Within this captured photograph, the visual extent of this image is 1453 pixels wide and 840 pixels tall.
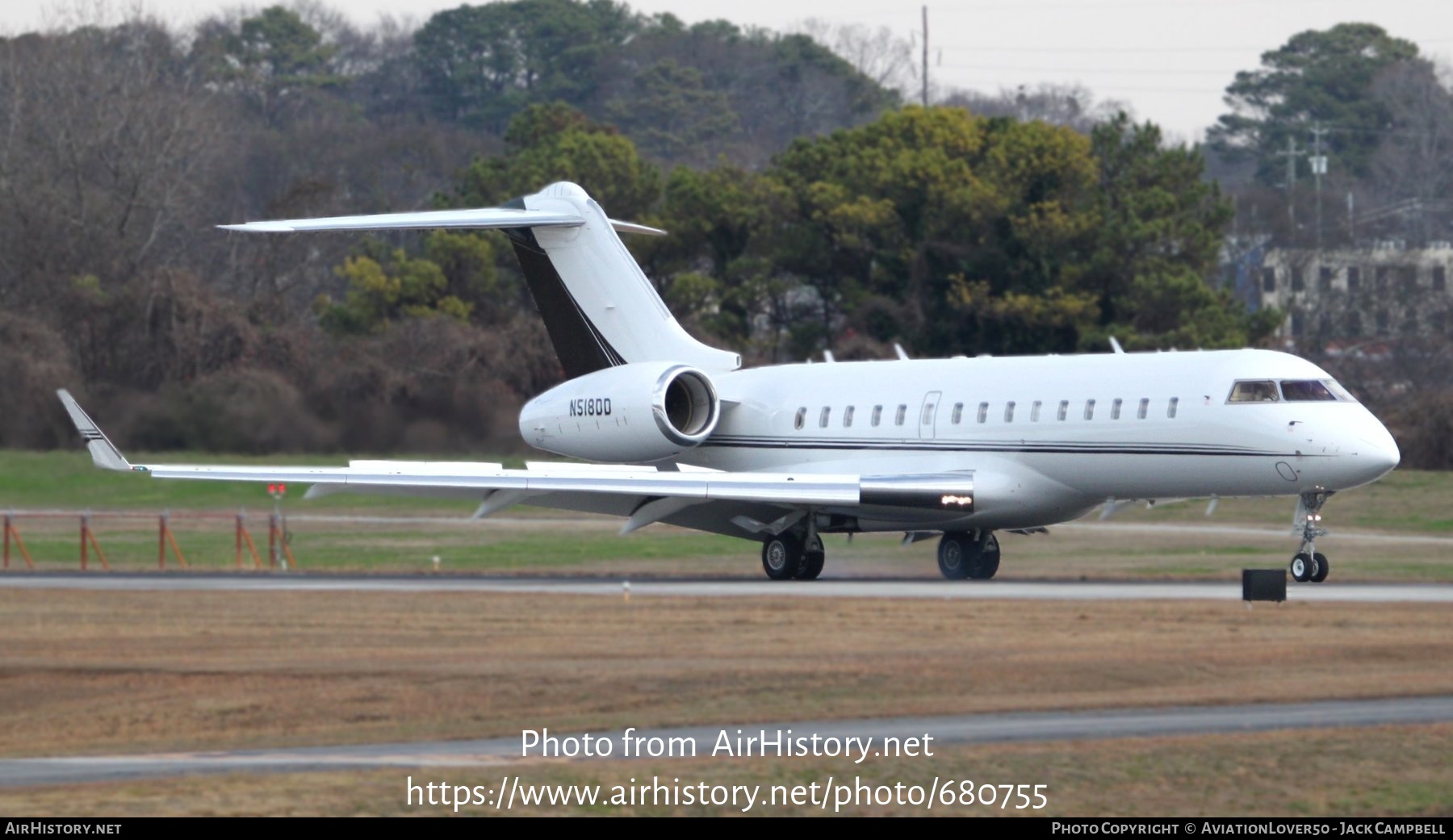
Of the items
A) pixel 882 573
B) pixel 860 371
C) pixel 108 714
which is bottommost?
pixel 108 714

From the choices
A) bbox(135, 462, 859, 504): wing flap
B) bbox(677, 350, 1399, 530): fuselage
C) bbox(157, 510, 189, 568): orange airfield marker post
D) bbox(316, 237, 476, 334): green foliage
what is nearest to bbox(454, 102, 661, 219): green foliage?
bbox(316, 237, 476, 334): green foliage

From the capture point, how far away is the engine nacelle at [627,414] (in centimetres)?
3666

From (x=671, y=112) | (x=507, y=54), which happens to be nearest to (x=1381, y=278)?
(x=671, y=112)

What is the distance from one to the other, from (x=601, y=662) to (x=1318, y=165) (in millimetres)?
89527

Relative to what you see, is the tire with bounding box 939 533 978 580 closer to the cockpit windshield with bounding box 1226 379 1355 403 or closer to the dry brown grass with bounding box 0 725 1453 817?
the dry brown grass with bounding box 0 725 1453 817

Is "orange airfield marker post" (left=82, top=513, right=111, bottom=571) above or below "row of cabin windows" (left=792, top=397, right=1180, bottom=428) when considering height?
below

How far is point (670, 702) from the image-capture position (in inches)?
1654

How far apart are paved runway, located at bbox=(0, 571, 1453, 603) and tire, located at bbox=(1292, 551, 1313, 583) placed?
16.5 meters

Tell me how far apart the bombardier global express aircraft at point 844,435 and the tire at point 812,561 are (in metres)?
0.04

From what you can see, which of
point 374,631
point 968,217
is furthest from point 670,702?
point 968,217

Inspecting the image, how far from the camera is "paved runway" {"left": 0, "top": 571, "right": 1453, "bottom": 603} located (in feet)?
155

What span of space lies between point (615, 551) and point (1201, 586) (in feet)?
52.7

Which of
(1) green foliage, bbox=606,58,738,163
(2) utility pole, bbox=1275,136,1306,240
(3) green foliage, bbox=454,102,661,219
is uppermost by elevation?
(1) green foliage, bbox=606,58,738,163
